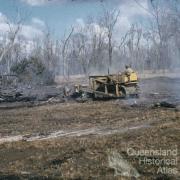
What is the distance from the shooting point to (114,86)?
33.6 m

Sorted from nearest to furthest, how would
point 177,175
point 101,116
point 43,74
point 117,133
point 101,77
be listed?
point 177,175, point 117,133, point 101,116, point 101,77, point 43,74

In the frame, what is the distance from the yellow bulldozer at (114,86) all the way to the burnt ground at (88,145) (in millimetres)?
9909

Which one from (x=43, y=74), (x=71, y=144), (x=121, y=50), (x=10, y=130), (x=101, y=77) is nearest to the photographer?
(x=71, y=144)

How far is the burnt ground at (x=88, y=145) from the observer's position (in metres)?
9.58

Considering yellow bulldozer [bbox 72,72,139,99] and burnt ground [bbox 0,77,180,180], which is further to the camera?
yellow bulldozer [bbox 72,72,139,99]

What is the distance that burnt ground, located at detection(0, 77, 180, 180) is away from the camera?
958 centimetres

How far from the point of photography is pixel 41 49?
4744 inches

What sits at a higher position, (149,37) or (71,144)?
(149,37)

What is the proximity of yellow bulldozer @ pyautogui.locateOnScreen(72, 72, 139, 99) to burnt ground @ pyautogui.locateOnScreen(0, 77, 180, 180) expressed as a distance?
32.5 ft

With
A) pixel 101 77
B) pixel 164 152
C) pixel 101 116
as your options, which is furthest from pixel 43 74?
pixel 164 152

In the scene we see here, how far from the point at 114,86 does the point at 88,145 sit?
2063cm

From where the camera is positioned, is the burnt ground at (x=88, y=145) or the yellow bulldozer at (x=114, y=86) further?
the yellow bulldozer at (x=114, y=86)

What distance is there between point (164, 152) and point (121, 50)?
106819 mm

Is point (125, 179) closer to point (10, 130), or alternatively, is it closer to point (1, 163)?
point (1, 163)
